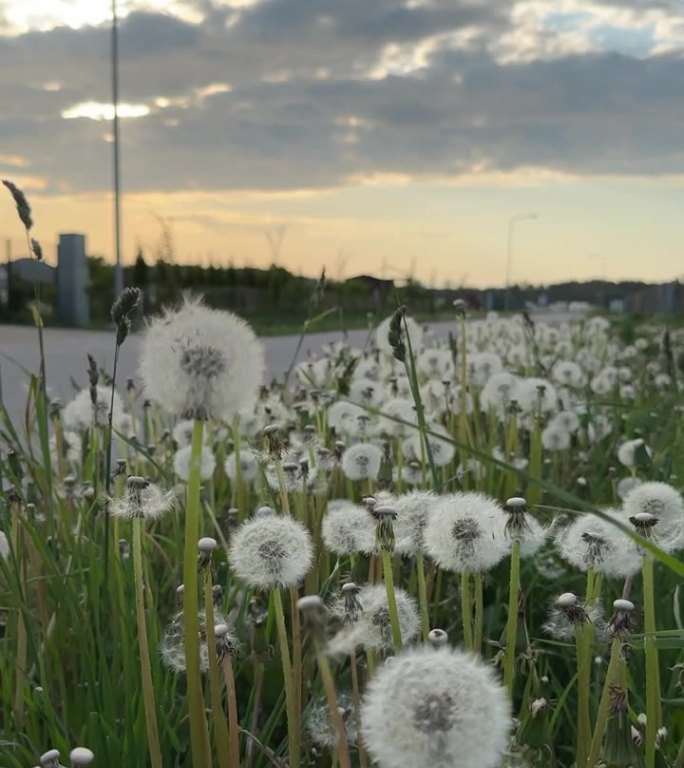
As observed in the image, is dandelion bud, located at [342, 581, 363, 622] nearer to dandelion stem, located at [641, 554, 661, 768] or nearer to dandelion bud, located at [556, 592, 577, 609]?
dandelion bud, located at [556, 592, 577, 609]

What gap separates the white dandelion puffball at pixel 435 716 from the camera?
3.31 ft

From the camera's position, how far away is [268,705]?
253 cm

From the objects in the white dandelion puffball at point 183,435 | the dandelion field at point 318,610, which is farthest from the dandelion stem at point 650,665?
the white dandelion puffball at point 183,435

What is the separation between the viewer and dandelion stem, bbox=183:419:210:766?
1.27 meters

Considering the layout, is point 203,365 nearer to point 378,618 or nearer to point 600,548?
point 378,618

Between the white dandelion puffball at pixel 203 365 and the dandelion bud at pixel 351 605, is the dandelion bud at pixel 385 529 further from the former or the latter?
the white dandelion puffball at pixel 203 365

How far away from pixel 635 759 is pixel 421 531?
565 millimetres

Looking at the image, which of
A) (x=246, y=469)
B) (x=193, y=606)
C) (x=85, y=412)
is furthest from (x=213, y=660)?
(x=85, y=412)

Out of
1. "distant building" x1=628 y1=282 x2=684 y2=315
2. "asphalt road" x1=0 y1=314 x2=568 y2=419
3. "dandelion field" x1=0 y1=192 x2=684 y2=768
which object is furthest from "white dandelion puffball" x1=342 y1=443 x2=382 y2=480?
"distant building" x1=628 y1=282 x2=684 y2=315

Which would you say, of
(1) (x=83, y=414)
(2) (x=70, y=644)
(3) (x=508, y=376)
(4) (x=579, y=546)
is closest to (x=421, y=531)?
(4) (x=579, y=546)

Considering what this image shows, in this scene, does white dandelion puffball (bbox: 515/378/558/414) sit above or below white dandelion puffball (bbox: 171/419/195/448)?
above

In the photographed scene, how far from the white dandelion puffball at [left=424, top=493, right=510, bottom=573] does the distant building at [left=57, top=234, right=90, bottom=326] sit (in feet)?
109

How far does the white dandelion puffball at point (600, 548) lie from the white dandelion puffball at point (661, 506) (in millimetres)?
138

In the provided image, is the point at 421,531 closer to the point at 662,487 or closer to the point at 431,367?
the point at 662,487
